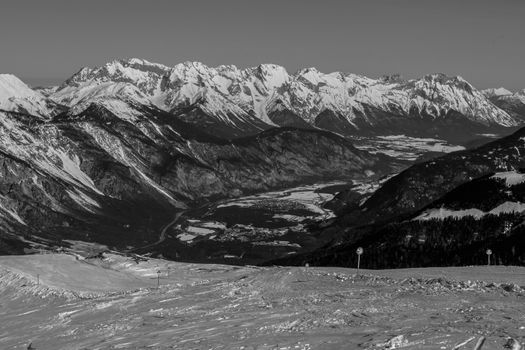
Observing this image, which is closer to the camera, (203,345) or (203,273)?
(203,345)

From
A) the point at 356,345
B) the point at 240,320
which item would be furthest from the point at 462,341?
the point at 240,320

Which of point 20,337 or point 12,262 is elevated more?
point 12,262

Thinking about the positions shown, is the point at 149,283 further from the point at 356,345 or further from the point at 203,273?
the point at 356,345

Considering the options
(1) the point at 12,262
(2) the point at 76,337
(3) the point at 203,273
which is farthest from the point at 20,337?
(3) the point at 203,273

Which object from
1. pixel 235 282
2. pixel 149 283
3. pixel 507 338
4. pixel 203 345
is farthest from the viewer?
pixel 149 283

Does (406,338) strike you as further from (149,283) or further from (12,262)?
(12,262)

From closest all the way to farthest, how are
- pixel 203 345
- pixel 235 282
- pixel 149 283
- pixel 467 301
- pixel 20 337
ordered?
1. pixel 203 345
2. pixel 467 301
3. pixel 20 337
4. pixel 235 282
5. pixel 149 283
